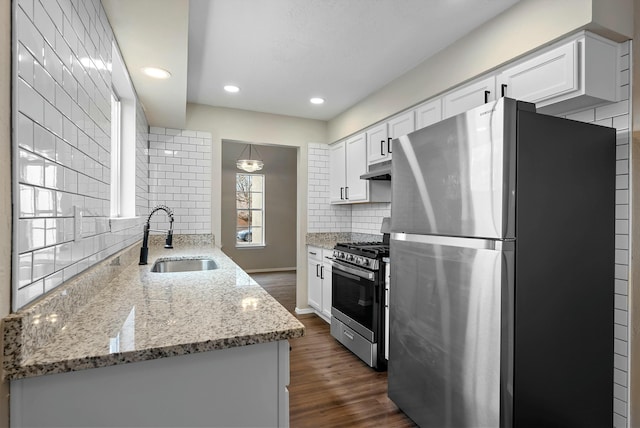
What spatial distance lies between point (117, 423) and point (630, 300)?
2237 mm

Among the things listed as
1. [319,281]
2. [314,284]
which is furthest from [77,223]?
[314,284]

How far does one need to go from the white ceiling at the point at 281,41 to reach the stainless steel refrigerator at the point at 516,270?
2.82ft

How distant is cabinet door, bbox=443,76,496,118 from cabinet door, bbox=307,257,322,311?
7.38ft

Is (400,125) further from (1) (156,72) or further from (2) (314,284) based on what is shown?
(2) (314,284)

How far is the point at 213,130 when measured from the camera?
391 centimetres

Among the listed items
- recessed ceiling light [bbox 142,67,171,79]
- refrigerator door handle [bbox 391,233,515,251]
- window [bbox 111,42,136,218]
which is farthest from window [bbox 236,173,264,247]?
refrigerator door handle [bbox 391,233,515,251]

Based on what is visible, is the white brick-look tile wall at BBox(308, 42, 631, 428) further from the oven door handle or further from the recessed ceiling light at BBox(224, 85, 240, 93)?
the recessed ceiling light at BBox(224, 85, 240, 93)

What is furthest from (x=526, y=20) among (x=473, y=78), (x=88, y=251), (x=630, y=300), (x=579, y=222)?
(x=88, y=251)

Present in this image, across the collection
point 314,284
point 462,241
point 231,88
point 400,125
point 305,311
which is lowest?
point 305,311

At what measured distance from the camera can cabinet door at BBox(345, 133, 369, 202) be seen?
365cm

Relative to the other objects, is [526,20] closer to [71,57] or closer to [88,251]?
[71,57]

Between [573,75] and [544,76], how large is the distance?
159mm

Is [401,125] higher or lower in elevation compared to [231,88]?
lower

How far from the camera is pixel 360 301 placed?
9.61ft
